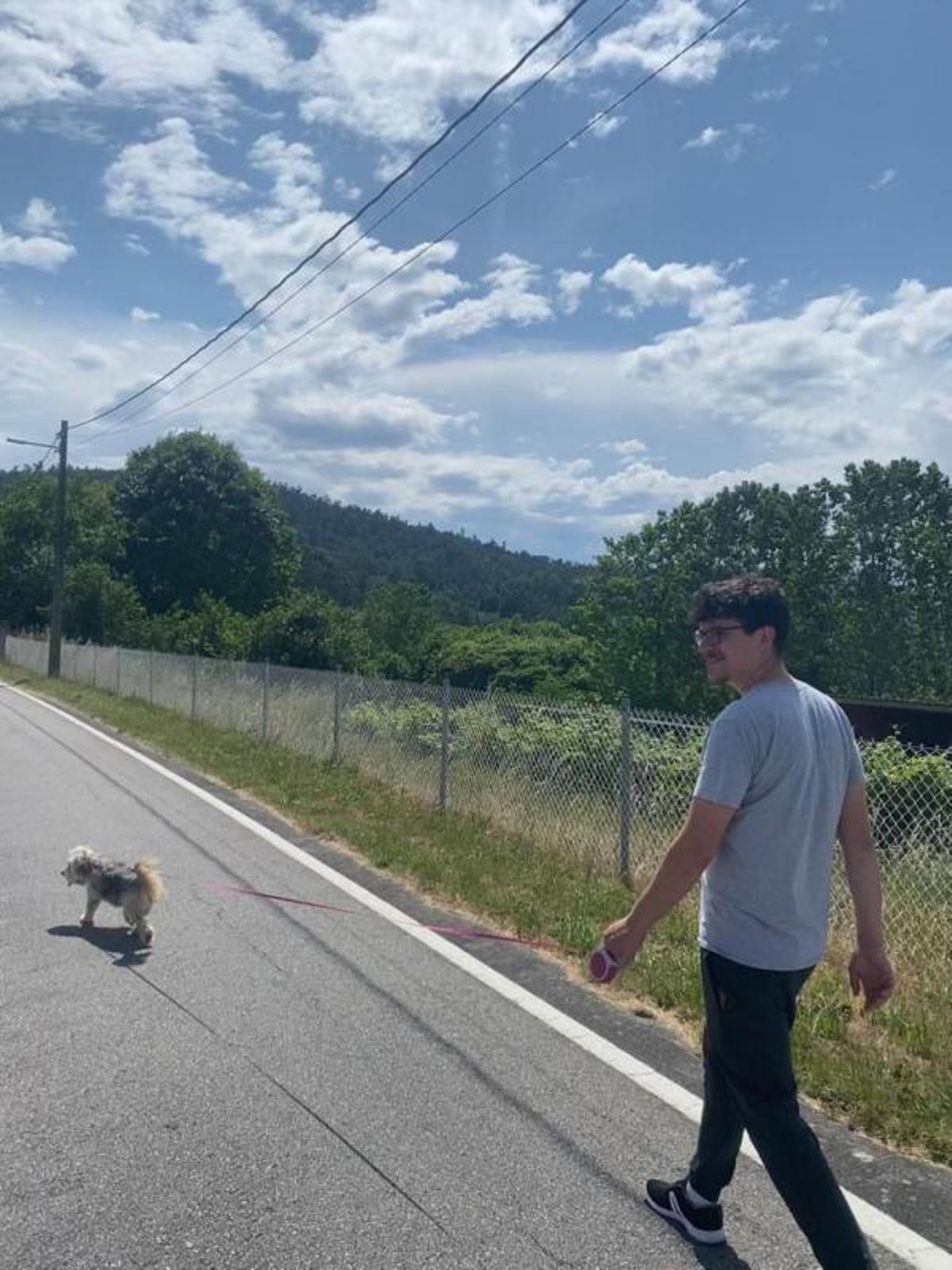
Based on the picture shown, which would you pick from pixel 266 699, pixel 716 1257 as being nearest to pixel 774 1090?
pixel 716 1257

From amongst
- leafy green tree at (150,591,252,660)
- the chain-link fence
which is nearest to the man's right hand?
the chain-link fence

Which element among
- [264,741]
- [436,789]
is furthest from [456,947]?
[264,741]

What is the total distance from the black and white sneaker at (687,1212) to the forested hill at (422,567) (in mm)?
102732

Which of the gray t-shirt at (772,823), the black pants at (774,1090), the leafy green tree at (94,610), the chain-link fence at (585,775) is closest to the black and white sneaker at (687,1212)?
the black pants at (774,1090)

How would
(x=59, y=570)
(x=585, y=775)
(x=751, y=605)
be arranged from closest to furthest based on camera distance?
1. (x=751, y=605)
2. (x=585, y=775)
3. (x=59, y=570)

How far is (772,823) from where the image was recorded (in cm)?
298

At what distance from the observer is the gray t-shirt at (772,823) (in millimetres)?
2941

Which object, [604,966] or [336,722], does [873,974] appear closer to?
[604,966]

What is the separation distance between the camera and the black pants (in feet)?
9.29

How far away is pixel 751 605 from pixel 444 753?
832cm

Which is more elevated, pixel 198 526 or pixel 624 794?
pixel 198 526

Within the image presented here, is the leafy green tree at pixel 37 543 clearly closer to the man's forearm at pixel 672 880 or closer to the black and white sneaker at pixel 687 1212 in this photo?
the black and white sneaker at pixel 687 1212

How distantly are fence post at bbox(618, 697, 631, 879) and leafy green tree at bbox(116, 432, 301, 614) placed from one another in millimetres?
56002

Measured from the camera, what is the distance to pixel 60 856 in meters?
8.67
